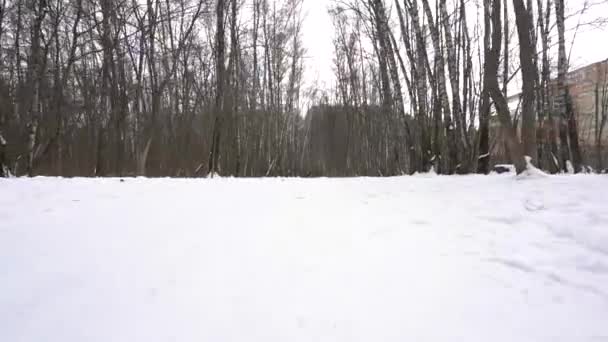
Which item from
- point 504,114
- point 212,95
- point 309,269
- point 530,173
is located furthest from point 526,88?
point 212,95

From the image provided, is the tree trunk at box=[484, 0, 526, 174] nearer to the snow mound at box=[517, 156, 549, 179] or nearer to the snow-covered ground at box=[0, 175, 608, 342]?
the snow mound at box=[517, 156, 549, 179]

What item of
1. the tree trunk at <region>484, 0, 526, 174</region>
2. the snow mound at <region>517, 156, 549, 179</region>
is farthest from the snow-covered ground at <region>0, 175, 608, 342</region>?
the tree trunk at <region>484, 0, 526, 174</region>

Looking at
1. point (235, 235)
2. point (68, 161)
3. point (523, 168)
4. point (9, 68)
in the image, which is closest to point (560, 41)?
point (523, 168)

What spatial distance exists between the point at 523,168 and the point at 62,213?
5119 mm

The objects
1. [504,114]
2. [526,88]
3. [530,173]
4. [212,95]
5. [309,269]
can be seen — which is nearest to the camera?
[309,269]

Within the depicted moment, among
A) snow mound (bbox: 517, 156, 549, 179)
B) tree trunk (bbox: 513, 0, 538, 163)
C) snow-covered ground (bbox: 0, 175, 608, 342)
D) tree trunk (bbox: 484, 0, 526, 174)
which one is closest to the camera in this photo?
snow-covered ground (bbox: 0, 175, 608, 342)

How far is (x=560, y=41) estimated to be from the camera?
24.5 ft

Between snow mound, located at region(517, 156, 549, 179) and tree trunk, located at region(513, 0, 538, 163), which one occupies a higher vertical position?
tree trunk, located at region(513, 0, 538, 163)

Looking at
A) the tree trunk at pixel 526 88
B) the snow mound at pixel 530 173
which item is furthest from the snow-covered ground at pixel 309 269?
the tree trunk at pixel 526 88

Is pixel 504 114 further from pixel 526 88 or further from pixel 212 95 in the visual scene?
pixel 212 95

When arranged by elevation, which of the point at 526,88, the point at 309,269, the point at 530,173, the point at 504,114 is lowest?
the point at 309,269

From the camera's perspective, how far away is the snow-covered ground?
1.62 meters

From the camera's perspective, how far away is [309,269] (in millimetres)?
2141

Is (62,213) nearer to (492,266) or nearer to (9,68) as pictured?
(492,266)
